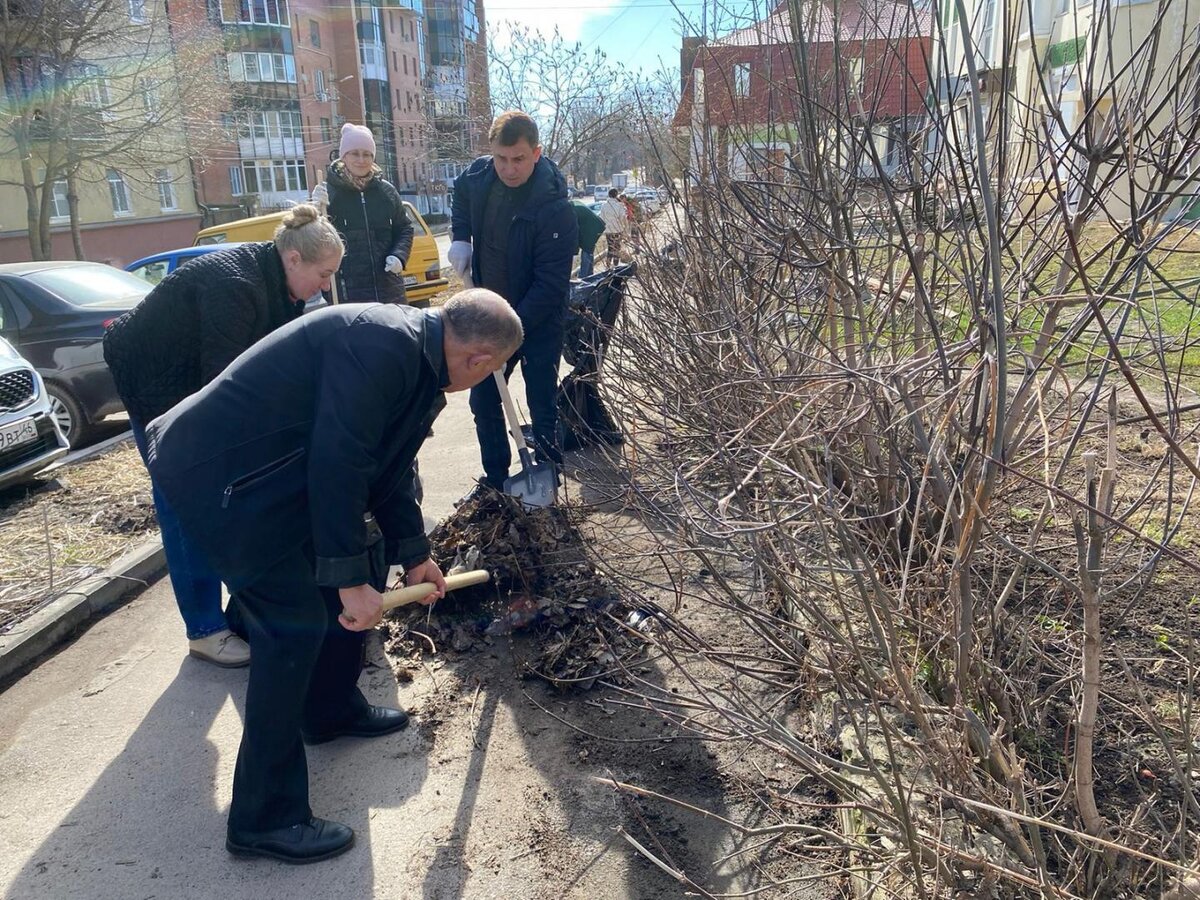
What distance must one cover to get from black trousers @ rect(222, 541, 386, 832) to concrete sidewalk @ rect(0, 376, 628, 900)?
0.19 m

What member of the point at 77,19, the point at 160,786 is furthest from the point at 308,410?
the point at 77,19

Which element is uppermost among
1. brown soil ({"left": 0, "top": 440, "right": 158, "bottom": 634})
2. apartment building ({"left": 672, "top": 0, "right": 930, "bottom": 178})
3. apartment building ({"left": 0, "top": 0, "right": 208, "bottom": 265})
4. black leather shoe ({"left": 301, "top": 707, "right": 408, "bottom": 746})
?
apartment building ({"left": 0, "top": 0, "right": 208, "bottom": 265})

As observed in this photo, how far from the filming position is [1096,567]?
1710 mm

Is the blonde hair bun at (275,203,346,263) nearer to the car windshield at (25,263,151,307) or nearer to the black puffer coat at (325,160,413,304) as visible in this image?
the black puffer coat at (325,160,413,304)

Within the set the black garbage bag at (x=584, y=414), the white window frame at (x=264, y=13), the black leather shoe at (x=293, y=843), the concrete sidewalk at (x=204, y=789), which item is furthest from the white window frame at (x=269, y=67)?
the black leather shoe at (x=293, y=843)

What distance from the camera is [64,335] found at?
24.0ft

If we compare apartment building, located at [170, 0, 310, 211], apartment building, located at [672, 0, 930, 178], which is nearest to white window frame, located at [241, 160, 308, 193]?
apartment building, located at [170, 0, 310, 211]

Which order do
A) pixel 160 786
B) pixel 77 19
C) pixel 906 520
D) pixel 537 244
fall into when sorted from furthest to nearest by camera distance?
pixel 77 19 → pixel 537 244 → pixel 906 520 → pixel 160 786

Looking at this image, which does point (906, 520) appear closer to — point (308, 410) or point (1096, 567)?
point (1096, 567)

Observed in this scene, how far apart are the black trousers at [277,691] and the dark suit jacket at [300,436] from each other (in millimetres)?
87

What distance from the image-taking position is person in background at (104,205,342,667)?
324 cm

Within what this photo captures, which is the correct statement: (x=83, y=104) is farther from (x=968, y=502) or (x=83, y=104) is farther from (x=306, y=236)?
(x=968, y=502)

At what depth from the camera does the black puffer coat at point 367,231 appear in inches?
246

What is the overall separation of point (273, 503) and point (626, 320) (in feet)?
9.05
